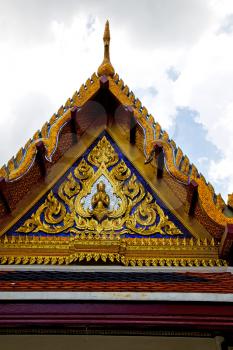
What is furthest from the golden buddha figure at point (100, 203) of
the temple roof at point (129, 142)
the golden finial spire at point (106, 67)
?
the golden finial spire at point (106, 67)

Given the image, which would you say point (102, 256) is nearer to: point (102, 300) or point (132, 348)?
point (132, 348)

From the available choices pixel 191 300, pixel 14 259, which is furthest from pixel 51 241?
pixel 191 300

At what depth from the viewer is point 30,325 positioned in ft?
8.77

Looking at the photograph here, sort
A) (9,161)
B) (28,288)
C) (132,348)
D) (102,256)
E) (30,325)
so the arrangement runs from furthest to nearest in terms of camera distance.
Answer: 1. (9,161)
2. (102,256)
3. (132,348)
4. (28,288)
5. (30,325)

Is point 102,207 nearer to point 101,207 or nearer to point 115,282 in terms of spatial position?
point 101,207

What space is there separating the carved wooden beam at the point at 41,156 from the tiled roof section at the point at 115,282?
1.12 m

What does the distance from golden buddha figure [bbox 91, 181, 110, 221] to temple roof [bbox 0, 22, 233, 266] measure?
0.53 meters

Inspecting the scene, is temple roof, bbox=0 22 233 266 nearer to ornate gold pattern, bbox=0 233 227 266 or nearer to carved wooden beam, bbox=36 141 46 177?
carved wooden beam, bbox=36 141 46 177

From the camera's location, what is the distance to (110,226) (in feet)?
14.3

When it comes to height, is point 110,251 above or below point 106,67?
below

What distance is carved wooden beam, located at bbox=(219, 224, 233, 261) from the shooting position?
382cm

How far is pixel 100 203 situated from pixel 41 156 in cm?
72

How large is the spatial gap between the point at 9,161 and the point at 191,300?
7.67 feet

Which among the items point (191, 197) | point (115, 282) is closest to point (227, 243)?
point (191, 197)
